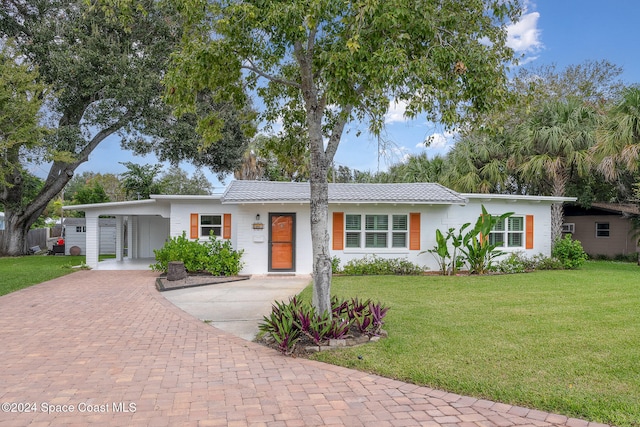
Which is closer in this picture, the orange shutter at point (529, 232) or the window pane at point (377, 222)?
the window pane at point (377, 222)

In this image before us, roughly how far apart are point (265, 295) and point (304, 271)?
4.02 m

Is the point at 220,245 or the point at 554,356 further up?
the point at 220,245

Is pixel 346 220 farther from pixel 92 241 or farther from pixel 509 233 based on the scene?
pixel 92 241

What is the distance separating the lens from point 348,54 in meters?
5.44

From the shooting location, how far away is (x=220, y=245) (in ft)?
45.3

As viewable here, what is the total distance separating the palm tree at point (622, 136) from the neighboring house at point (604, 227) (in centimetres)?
627

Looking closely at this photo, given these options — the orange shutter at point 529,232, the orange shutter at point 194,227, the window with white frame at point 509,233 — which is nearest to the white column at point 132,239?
the orange shutter at point 194,227

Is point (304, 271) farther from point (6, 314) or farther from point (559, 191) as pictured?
point (559, 191)

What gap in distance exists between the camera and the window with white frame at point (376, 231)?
46.4 feet

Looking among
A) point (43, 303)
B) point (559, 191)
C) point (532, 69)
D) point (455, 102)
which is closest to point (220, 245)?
point (43, 303)

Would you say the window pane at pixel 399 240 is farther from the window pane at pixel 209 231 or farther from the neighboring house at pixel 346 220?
the window pane at pixel 209 231

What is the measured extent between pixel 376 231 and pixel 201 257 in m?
5.57

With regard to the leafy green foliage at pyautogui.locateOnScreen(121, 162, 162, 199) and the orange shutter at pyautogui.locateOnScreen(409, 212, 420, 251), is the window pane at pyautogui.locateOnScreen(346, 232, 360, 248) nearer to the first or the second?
the orange shutter at pyautogui.locateOnScreen(409, 212, 420, 251)

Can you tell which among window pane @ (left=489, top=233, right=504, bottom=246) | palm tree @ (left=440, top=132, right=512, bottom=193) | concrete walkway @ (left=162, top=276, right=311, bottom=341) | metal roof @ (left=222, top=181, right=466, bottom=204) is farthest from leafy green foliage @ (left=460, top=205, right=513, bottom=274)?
palm tree @ (left=440, top=132, right=512, bottom=193)
